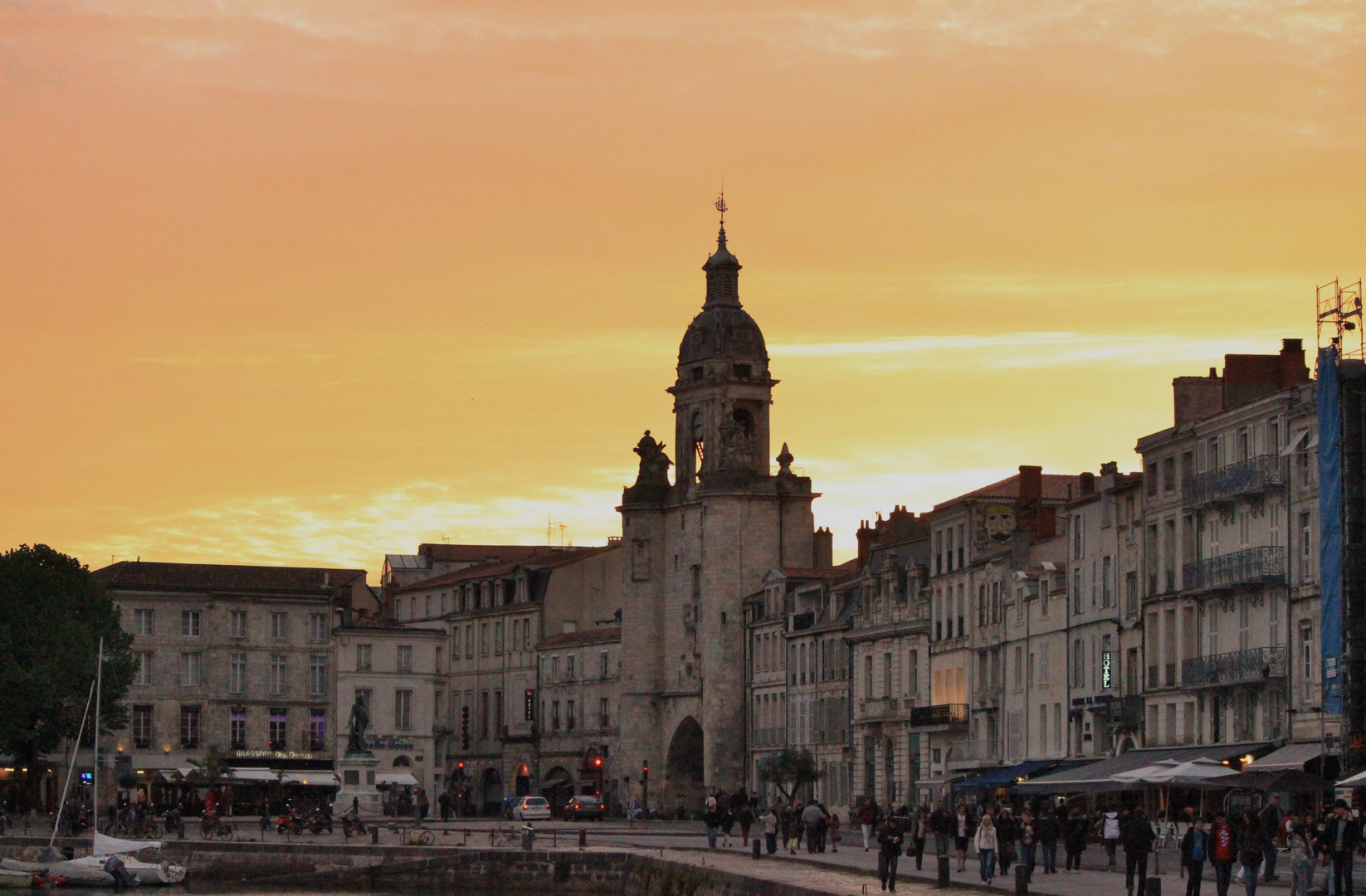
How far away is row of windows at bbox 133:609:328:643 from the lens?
12525cm

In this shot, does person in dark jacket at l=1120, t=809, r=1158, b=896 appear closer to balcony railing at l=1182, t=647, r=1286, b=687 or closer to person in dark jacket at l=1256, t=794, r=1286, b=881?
person in dark jacket at l=1256, t=794, r=1286, b=881

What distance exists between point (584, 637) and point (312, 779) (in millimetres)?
20717

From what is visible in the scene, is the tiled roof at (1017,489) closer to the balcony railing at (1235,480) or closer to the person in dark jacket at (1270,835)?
the balcony railing at (1235,480)

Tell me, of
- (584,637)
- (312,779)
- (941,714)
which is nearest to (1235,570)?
(941,714)

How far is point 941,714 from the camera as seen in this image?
312 feet

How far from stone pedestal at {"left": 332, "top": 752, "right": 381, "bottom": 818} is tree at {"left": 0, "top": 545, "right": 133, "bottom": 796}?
409 inches

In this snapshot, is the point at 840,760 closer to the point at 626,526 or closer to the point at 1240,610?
the point at 626,526

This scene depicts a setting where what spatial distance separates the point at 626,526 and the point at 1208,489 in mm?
61538

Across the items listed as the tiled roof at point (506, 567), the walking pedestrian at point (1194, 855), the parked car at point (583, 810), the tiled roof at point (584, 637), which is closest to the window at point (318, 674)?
the tiled roof at point (584, 637)

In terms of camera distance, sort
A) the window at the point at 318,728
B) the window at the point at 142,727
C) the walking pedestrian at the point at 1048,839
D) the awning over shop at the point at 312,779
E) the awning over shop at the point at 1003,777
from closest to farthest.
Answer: the walking pedestrian at the point at 1048,839, the awning over shop at the point at 1003,777, the awning over shop at the point at 312,779, the window at the point at 142,727, the window at the point at 318,728

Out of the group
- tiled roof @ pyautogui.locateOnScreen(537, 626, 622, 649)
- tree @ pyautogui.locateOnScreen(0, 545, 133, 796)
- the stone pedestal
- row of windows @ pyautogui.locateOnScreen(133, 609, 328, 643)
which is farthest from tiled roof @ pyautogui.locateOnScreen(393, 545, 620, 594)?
the stone pedestal

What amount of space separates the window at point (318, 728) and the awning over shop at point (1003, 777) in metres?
50.2

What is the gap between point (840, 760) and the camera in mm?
108688

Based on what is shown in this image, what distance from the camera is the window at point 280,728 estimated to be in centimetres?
12612
